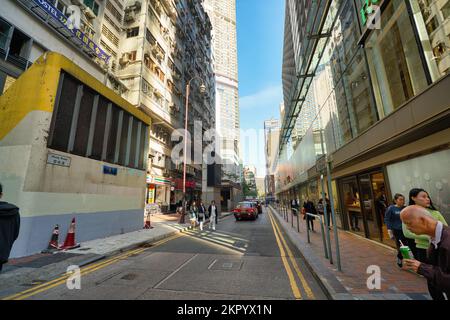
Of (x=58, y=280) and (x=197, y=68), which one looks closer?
(x=58, y=280)

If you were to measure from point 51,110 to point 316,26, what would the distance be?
1720 centimetres

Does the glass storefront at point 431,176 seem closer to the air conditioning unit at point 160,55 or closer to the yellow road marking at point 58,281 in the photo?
the yellow road marking at point 58,281

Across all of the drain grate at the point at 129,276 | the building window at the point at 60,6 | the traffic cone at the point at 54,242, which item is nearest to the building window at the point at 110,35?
the building window at the point at 60,6

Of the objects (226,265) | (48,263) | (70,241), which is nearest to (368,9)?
(226,265)

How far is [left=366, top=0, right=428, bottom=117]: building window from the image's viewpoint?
238 inches

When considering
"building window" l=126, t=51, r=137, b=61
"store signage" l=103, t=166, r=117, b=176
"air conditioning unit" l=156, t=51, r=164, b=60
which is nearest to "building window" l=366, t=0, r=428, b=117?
"store signage" l=103, t=166, r=117, b=176

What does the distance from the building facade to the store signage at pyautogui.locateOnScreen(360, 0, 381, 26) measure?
33mm

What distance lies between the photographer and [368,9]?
26.9 feet

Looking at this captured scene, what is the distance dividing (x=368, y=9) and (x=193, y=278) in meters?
11.2

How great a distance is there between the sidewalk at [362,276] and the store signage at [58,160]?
918 cm

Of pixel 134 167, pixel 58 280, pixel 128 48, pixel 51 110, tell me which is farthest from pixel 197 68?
pixel 58 280

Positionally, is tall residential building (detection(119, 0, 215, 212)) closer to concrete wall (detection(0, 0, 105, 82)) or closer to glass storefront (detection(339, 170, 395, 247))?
concrete wall (detection(0, 0, 105, 82))

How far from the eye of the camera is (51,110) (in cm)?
768

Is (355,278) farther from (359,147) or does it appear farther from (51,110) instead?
(51,110)
